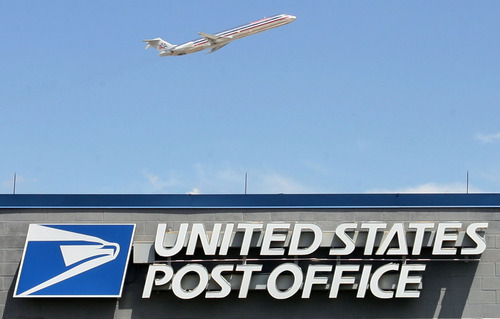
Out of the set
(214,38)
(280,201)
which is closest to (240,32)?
(214,38)

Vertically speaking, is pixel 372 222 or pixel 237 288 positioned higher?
pixel 372 222

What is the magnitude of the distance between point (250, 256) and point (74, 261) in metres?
4.75

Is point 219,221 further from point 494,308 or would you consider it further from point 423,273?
point 494,308

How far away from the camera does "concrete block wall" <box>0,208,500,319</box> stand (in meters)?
22.0

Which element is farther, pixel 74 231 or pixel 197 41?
pixel 197 41

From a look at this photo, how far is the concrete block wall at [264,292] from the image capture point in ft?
72.2

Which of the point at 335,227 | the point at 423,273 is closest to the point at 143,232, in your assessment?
the point at 335,227

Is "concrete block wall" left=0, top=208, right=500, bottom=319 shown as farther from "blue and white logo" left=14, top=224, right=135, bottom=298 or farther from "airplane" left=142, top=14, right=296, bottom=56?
"airplane" left=142, top=14, right=296, bottom=56

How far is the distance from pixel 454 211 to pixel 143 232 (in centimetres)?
848

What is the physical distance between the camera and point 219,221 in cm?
2225

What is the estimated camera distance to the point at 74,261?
22031mm

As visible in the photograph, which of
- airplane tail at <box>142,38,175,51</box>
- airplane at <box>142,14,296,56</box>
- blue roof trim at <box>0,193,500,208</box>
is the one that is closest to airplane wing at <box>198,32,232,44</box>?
airplane at <box>142,14,296,56</box>

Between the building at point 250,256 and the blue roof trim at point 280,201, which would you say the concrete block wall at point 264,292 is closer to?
the building at point 250,256

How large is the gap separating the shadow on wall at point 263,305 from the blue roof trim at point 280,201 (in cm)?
171
